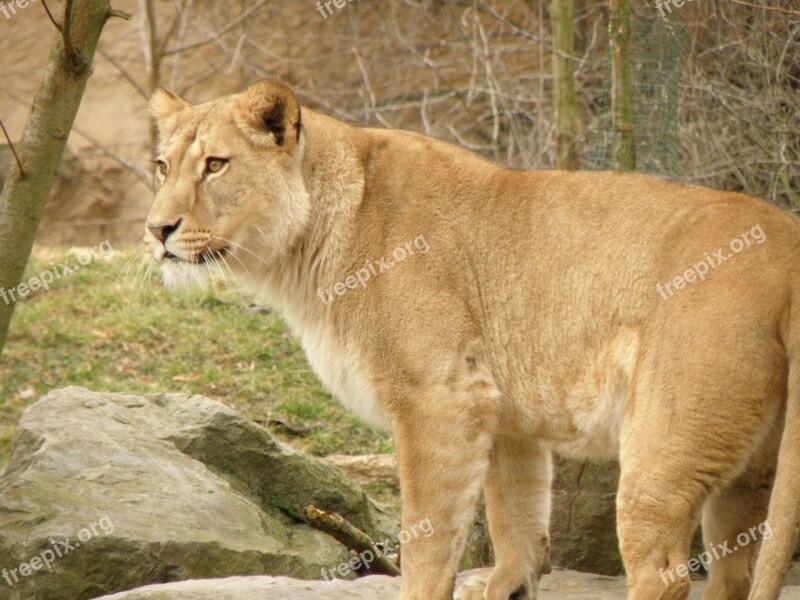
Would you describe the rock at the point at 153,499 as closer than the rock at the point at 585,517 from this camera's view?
Yes

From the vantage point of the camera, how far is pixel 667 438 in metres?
4.26

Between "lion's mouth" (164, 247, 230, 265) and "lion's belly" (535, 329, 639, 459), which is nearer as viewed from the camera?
"lion's belly" (535, 329, 639, 459)

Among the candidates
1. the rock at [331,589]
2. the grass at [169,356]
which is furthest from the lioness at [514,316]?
the grass at [169,356]

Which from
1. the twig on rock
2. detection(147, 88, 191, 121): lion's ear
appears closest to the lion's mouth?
detection(147, 88, 191, 121): lion's ear

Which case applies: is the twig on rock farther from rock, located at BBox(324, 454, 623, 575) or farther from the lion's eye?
the lion's eye

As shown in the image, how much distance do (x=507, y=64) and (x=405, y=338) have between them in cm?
868

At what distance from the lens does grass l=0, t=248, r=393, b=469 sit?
9.03m

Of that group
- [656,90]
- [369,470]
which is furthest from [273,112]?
[656,90]

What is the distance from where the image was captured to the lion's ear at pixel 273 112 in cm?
521

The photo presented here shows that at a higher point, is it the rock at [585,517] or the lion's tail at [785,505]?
the lion's tail at [785,505]

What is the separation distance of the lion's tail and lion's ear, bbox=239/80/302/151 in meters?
2.29

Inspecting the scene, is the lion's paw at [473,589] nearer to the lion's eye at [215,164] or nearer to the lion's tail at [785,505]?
the lion's tail at [785,505]

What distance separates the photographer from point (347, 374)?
16.8 feet

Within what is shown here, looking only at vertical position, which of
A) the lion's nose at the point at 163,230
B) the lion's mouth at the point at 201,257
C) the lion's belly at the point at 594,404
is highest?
the lion's nose at the point at 163,230
